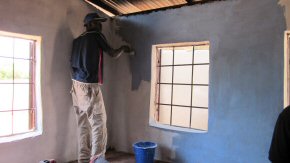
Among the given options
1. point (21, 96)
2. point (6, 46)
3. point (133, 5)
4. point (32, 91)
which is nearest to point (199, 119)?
point (133, 5)

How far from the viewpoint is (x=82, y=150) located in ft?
10.7

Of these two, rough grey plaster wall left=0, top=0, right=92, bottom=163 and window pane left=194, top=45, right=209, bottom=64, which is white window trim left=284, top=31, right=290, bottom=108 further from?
rough grey plaster wall left=0, top=0, right=92, bottom=163

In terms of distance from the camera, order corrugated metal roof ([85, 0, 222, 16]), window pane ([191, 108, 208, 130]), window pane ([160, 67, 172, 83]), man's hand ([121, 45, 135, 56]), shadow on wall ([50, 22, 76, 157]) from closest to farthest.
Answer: shadow on wall ([50, 22, 76, 157]) < corrugated metal roof ([85, 0, 222, 16]) < man's hand ([121, 45, 135, 56]) < window pane ([160, 67, 172, 83]) < window pane ([191, 108, 208, 130])

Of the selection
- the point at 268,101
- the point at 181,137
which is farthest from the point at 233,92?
the point at 181,137

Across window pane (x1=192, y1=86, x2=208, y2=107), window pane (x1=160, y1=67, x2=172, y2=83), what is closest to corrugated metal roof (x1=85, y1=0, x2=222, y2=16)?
window pane (x1=160, y1=67, x2=172, y2=83)

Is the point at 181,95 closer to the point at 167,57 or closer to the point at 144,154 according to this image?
the point at 167,57

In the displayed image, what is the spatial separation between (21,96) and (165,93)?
213 cm

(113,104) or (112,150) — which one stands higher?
(113,104)

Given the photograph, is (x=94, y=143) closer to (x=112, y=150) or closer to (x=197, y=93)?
(x=112, y=150)

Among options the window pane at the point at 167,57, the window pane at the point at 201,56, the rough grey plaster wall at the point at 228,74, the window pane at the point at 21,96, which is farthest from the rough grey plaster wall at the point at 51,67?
the window pane at the point at 201,56

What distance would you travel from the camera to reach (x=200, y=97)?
451cm

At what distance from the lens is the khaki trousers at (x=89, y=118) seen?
305cm

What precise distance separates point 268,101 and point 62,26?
2682mm

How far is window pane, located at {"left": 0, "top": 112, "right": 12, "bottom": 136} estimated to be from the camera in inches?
111
